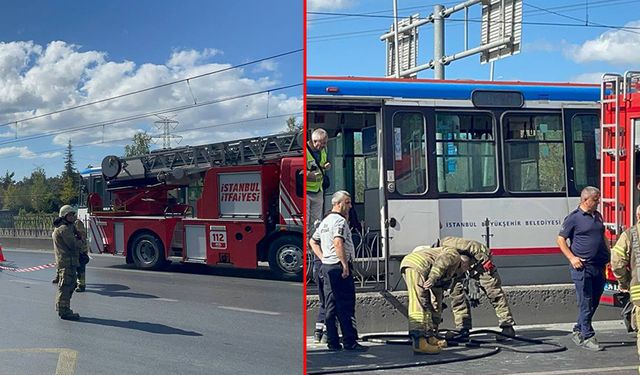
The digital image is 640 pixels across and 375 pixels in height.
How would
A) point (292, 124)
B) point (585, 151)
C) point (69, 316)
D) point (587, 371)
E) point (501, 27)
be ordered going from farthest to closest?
point (501, 27), point (585, 151), point (587, 371), point (69, 316), point (292, 124)

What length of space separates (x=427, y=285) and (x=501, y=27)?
35.2 ft

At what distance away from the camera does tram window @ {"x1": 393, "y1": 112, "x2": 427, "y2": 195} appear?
347 inches

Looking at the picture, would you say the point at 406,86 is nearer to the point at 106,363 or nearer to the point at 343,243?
the point at 343,243

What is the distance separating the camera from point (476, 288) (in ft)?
28.1

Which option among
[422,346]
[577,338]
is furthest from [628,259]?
[422,346]

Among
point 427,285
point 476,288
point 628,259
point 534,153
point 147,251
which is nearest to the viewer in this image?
point 147,251

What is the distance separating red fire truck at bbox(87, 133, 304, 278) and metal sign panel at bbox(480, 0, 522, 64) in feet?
49.6

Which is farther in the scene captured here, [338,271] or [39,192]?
[338,271]

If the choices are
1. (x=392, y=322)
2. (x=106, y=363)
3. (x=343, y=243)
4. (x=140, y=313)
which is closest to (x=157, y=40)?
(x=140, y=313)

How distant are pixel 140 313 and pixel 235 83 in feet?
2.47

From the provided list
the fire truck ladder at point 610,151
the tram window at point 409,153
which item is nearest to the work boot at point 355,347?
the tram window at point 409,153

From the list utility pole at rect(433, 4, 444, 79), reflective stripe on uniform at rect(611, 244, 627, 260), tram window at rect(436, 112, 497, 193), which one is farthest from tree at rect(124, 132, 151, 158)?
utility pole at rect(433, 4, 444, 79)

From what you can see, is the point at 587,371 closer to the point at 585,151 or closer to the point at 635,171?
the point at 635,171

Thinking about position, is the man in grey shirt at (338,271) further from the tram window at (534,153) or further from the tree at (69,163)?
the tree at (69,163)
